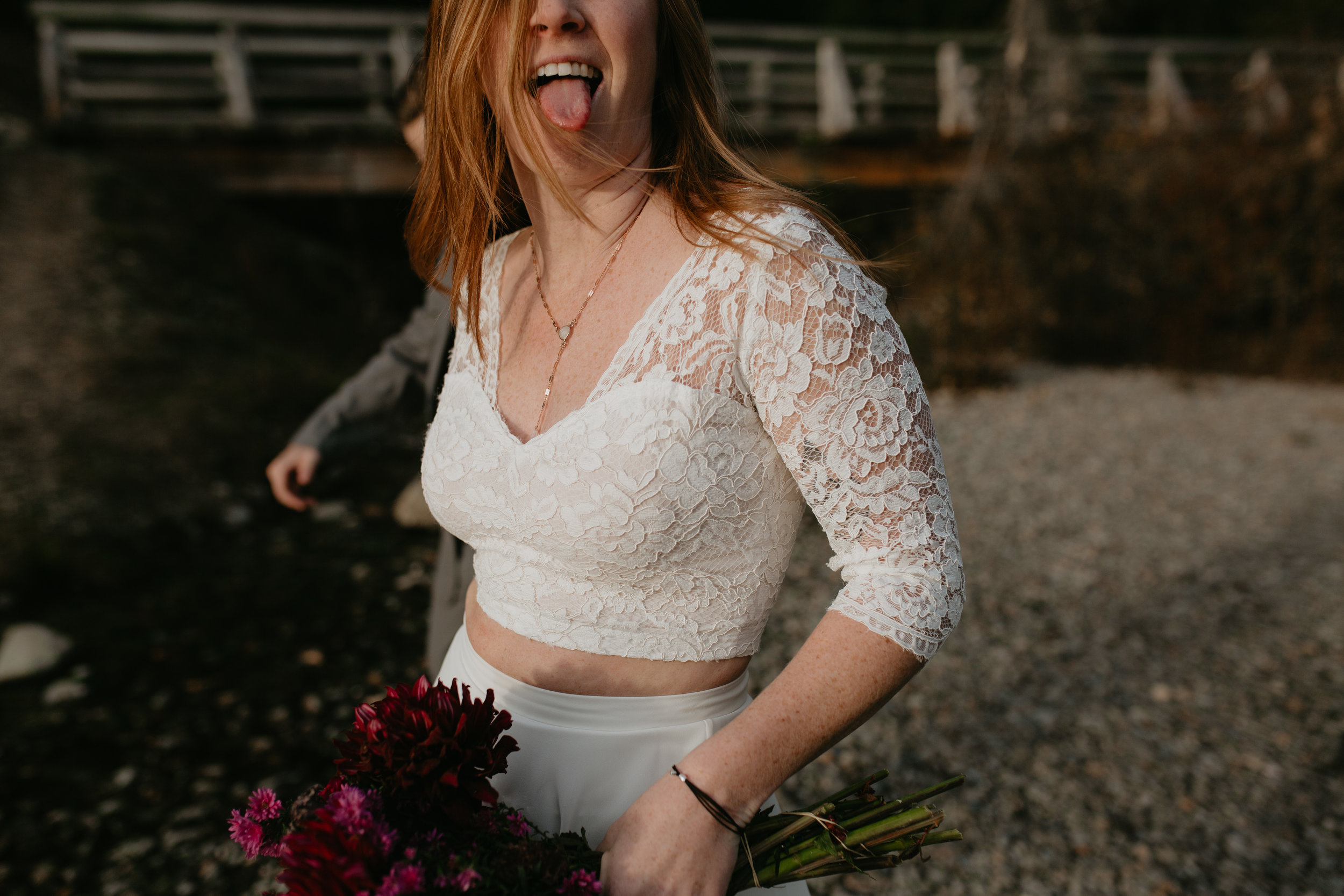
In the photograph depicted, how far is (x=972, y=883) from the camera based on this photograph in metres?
3.02

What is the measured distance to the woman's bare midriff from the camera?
1290mm

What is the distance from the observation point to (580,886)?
0.95 m

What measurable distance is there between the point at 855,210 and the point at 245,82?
934cm

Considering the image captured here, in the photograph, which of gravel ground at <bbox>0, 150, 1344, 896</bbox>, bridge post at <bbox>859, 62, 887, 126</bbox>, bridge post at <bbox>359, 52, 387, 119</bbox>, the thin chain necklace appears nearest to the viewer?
the thin chain necklace

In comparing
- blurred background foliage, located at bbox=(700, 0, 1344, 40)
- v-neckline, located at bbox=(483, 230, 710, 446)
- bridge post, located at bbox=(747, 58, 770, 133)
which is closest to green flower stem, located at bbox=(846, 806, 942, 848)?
v-neckline, located at bbox=(483, 230, 710, 446)

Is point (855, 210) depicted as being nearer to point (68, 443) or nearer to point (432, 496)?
point (68, 443)

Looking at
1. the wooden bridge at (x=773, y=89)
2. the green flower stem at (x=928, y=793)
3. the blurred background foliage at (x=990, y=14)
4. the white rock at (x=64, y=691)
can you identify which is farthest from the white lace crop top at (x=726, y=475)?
the blurred background foliage at (x=990, y=14)

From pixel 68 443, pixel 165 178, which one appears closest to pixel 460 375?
pixel 68 443

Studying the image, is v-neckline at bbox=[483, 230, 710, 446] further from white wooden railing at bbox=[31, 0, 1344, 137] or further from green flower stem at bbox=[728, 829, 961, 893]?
white wooden railing at bbox=[31, 0, 1344, 137]

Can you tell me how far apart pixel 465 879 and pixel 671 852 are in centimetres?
25

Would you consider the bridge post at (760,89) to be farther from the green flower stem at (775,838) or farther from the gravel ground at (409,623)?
the green flower stem at (775,838)

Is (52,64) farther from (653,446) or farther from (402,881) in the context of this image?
(402,881)

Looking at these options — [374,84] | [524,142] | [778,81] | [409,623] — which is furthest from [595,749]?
[778,81]

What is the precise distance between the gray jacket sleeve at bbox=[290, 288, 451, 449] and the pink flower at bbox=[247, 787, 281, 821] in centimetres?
120
